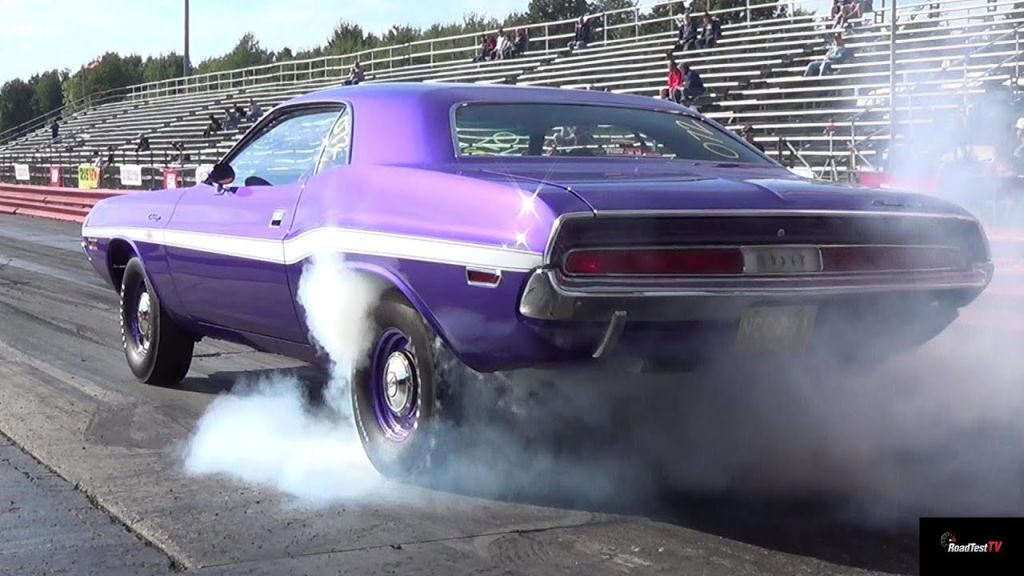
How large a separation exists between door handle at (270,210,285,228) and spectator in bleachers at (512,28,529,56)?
93.5ft

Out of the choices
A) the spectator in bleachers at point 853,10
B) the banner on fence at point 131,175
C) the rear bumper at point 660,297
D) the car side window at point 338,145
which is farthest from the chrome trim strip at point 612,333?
the banner on fence at point 131,175

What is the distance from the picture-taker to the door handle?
481 centimetres

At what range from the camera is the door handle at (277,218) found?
15.8 ft

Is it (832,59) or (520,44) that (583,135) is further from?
(520,44)

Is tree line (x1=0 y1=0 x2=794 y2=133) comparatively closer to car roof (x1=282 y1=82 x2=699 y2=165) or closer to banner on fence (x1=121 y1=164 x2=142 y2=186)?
banner on fence (x1=121 y1=164 x2=142 y2=186)

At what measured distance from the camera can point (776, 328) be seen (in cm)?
371

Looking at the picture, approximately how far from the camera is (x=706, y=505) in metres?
3.95

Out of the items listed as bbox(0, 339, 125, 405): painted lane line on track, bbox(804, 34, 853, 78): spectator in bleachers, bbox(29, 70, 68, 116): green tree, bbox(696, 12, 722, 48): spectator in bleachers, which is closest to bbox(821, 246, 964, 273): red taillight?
bbox(0, 339, 125, 405): painted lane line on track

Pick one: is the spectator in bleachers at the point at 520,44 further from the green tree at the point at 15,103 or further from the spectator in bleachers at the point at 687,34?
the green tree at the point at 15,103

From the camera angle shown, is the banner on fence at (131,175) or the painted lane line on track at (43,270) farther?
the banner on fence at (131,175)

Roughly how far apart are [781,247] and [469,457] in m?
1.33

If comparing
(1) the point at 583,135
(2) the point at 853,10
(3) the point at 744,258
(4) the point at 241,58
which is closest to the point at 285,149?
(1) the point at 583,135

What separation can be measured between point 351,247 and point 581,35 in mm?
28177

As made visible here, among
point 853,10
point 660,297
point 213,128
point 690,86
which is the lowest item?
point 660,297
